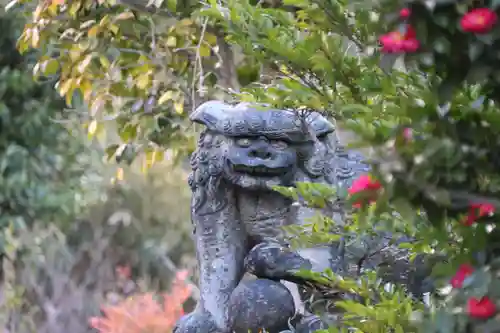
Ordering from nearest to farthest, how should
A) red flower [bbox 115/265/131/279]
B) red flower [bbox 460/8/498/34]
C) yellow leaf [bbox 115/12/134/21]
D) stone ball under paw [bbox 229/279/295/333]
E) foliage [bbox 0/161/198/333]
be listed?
red flower [bbox 460/8/498/34]
stone ball under paw [bbox 229/279/295/333]
yellow leaf [bbox 115/12/134/21]
foliage [bbox 0/161/198/333]
red flower [bbox 115/265/131/279]

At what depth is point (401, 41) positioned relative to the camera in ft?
2.40

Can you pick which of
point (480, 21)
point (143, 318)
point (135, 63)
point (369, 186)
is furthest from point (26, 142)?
point (480, 21)

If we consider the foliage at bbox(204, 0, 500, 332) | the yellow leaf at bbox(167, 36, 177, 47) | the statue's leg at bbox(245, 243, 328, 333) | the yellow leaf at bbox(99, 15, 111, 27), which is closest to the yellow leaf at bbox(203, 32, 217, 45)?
the yellow leaf at bbox(167, 36, 177, 47)

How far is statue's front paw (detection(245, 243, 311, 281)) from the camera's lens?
1.90 meters

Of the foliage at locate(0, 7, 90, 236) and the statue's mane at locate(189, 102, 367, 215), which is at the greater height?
the statue's mane at locate(189, 102, 367, 215)

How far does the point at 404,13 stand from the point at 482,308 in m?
0.29

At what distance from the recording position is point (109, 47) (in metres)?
3.33

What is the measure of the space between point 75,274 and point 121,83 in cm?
262

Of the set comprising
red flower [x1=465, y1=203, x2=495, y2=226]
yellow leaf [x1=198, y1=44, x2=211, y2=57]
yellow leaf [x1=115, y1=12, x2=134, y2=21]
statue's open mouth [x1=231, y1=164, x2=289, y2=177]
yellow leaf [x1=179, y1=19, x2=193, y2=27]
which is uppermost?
red flower [x1=465, y1=203, x2=495, y2=226]

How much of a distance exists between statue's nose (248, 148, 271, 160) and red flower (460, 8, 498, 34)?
1.27 m

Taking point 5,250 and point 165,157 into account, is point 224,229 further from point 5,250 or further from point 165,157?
point 5,250

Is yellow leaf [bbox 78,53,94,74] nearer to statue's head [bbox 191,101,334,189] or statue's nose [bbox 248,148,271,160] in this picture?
statue's head [bbox 191,101,334,189]

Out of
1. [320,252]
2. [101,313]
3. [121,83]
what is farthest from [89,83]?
[101,313]

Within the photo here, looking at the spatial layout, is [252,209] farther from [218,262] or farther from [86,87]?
[86,87]
